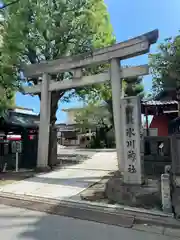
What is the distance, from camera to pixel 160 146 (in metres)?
9.93

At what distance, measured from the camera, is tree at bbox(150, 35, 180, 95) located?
29.8 ft

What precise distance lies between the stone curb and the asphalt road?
54 centimetres

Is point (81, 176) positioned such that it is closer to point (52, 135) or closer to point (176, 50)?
point (52, 135)

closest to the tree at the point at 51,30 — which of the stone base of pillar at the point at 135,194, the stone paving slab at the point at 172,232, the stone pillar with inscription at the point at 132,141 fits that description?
the stone pillar with inscription at the point at 132,141

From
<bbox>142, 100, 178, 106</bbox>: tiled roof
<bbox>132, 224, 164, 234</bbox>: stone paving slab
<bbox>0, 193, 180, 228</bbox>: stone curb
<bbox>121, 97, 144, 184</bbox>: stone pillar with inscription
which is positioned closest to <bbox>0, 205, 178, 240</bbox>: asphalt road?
<bbox>132, 224, 164, 234</bbox>: stone paving slab

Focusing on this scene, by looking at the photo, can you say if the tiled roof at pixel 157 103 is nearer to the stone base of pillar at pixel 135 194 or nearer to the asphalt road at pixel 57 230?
the stone base of pillar at pixel 135 194

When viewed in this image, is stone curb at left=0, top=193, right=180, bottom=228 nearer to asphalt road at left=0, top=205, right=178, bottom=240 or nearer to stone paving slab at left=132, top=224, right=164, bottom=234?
stone paving slab at left=132, top=224, right=164, bottom=234

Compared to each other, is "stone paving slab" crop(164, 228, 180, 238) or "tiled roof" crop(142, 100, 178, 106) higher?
"tiled roof" crop(142, 100, 178, 106)

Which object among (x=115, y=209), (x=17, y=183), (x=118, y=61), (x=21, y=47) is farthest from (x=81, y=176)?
(x=21, y=47)

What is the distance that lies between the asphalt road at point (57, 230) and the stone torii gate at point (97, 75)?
12.5 ft

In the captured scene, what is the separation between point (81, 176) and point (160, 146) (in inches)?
145

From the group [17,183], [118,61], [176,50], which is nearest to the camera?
[17,183]

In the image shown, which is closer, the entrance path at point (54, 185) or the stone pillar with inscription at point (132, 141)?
the stone pillar with inscription at point (132, 141)

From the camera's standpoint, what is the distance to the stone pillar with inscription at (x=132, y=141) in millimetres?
6637
